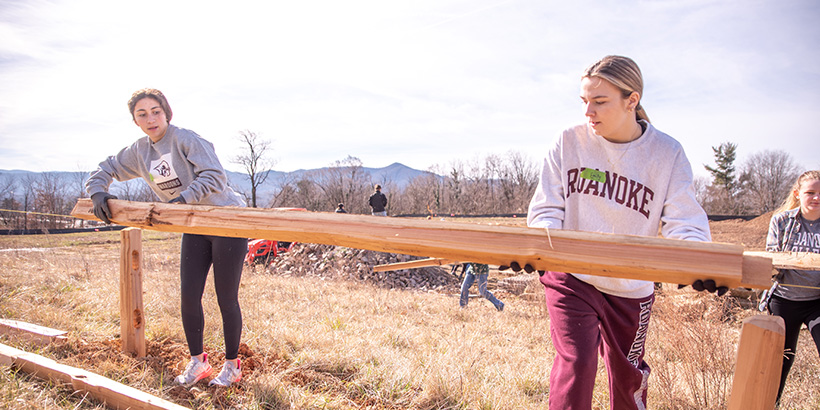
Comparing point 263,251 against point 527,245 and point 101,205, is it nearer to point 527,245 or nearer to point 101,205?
point 101,205

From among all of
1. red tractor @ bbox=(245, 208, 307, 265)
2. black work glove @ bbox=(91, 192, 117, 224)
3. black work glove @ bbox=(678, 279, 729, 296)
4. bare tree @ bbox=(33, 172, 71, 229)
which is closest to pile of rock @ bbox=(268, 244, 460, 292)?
red tractor @ bbox=(245, 208, 307, 265)

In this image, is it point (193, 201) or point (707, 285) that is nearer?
point (707, 285)

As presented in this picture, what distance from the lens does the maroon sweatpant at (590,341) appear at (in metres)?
1.83

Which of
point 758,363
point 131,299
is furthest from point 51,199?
point 758,363

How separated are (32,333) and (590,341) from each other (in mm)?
4214

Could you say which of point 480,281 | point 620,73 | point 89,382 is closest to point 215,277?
point 89,382

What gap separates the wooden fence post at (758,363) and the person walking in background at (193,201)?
2.65 m

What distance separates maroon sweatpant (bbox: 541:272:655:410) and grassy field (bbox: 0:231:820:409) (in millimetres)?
912

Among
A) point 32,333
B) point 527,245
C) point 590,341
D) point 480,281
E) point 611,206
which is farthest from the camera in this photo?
point 480,281

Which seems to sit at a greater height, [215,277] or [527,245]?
[527,245]

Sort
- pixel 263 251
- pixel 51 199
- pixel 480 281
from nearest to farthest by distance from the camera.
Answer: pixel 480 281 < pixel 263 251 < pixel 51 199

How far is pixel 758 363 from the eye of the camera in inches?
50.8

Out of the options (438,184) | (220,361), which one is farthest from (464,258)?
(438,184)

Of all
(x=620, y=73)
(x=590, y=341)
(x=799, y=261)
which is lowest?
(x=590, y=341)
